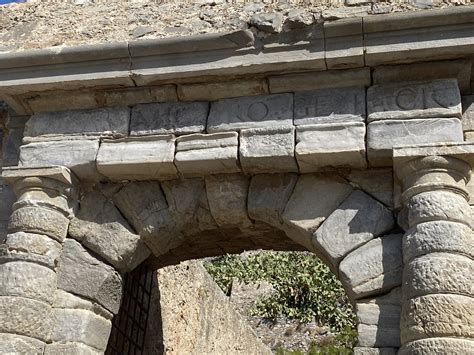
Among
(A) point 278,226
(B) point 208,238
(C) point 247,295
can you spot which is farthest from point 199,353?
(C) point 247,295

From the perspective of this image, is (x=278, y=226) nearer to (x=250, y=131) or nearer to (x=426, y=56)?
(x=250, y=131)

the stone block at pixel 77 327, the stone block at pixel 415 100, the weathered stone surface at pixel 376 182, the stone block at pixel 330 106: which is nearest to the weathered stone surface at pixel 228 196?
the stone block at pixel 330 106

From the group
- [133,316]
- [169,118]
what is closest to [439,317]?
[169,118]

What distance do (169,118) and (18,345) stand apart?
1.71 metres

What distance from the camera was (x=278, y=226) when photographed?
4.57 m

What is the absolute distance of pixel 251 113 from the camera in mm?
4609

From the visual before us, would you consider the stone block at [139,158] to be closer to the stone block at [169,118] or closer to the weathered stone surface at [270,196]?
the stone block at [169,118]

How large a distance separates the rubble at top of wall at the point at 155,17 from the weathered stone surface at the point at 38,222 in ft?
4.01

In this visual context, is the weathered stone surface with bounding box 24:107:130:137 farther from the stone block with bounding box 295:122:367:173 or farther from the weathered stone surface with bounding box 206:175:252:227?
the stone block with bounding box 295:122:367:173

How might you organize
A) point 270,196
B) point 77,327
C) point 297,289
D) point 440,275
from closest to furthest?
point 440,275 < point 77,327 < point 270,196 < point 297,289

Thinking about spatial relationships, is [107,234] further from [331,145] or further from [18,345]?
[331,145]

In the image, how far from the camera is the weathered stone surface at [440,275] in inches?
148

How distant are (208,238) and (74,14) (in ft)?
6.29

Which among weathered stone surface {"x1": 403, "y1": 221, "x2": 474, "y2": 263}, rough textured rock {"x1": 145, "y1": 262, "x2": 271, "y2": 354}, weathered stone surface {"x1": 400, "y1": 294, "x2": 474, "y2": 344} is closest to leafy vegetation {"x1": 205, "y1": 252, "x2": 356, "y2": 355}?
rough textured rock {"x1": 145, "y1": 262, "x2": 271, "y2": 354}
